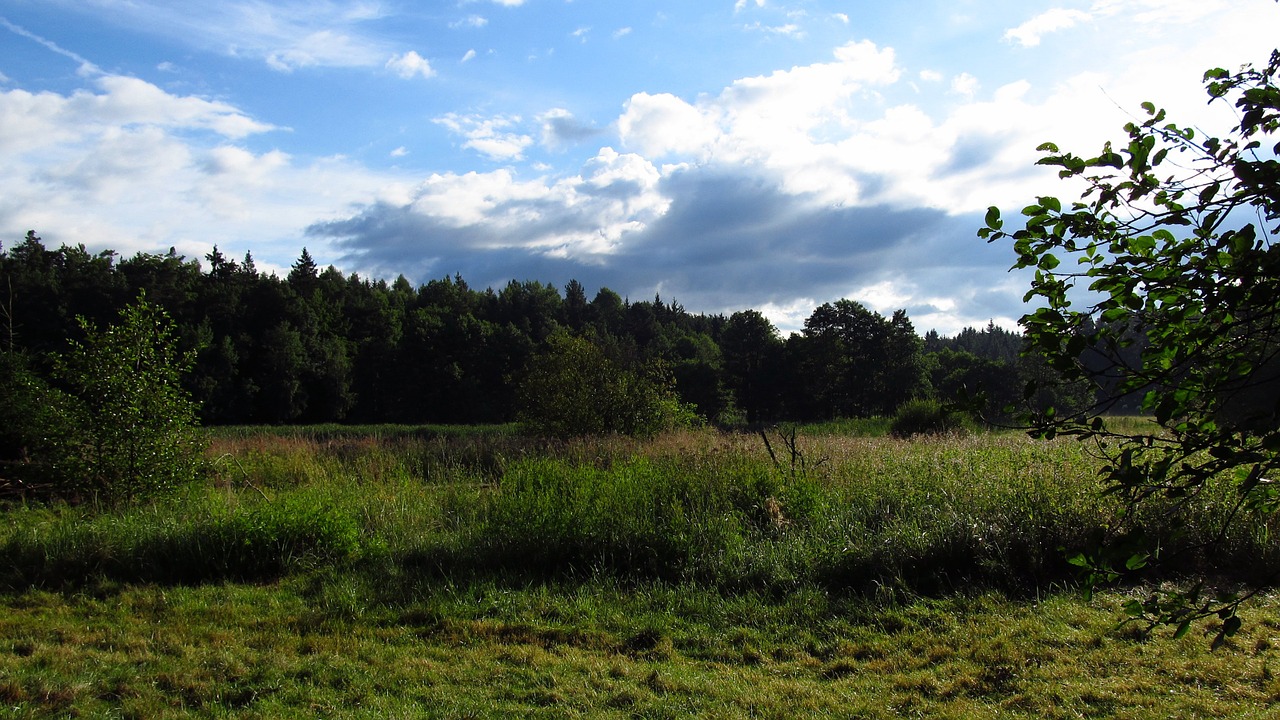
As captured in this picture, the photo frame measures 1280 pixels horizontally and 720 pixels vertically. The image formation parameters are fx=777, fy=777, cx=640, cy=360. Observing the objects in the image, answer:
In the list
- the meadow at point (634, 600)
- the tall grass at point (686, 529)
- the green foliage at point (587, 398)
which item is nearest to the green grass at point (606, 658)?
the meadow at point (634, 600)

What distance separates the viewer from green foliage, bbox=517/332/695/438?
62.8 feet

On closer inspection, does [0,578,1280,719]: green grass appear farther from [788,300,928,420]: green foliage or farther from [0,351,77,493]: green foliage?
[788,300,928,420]: green foliage

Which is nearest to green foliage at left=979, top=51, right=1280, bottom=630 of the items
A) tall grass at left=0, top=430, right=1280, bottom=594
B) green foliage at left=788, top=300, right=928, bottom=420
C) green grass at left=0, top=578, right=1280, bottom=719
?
green grass at left=0, top=578, right=1280, bottom=719

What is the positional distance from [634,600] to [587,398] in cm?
1309

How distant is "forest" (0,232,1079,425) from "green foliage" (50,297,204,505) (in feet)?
83.7

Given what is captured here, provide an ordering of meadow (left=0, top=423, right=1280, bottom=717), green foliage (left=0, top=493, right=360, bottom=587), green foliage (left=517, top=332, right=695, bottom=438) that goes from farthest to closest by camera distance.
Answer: green foliage (left=517, top=332, right=695, bottom=438) < green foliage (left=0, top=493, right=360, bottom=587) < meadow (left=0, top=423, right=1280, bottom=717)

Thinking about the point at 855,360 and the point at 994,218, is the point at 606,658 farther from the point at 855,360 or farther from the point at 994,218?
the point at 855,360

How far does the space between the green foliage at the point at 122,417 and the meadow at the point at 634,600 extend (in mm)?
434

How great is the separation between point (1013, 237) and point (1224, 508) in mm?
5963

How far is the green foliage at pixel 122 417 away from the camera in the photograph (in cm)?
895

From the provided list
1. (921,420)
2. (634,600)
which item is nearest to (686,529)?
(634,600)

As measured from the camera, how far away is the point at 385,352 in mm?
58000

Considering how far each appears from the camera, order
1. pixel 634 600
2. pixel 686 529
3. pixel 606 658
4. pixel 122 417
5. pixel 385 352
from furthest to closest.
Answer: pixel 385 352 < pixel 122 417 < pixel 686 529 < pixel 634 600 < pixel 606 658

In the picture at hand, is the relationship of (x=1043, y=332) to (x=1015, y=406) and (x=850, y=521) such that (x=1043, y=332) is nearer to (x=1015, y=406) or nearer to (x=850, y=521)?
(x=1015, y=406)
